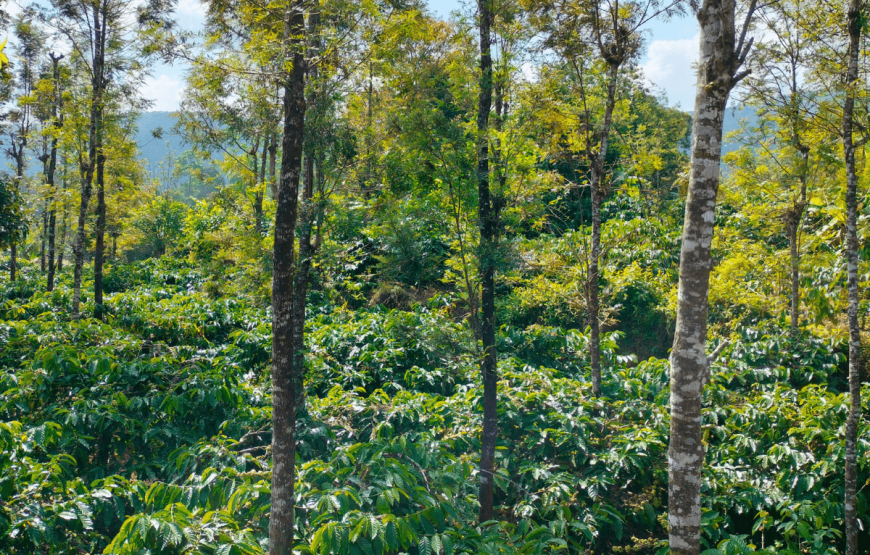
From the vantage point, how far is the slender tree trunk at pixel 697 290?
12.2 feet

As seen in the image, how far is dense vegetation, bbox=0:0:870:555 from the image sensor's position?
4727 millimetres

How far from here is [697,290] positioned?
378 cm

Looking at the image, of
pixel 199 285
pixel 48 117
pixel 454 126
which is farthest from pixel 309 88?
pixel 48 117

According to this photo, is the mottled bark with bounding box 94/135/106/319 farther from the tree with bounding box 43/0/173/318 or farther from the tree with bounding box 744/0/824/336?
the tree with bounding box 744/0/824/336

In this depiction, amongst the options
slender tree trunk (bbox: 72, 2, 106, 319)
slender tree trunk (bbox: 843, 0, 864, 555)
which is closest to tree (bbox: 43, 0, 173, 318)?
slender tree trunk (bbox: 72, 2, 106, 319)

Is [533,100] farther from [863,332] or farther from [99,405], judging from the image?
[863,332]

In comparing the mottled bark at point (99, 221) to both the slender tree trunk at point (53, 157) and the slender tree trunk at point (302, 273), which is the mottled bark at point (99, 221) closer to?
the slender tree trunk at point (53, 157)

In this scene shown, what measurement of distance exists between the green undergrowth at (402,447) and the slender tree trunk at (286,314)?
0.39 metres

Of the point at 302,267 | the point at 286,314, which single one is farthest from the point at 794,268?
the point at 286,314

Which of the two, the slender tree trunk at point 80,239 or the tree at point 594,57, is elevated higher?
the tree at point 594,57

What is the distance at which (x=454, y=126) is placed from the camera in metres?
6.08

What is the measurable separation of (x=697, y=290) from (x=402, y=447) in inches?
137

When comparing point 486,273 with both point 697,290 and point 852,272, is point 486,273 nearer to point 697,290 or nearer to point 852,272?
point 697,290

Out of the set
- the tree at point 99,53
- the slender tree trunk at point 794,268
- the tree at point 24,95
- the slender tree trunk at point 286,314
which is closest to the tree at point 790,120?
the slender tree trunk at point 794,268
